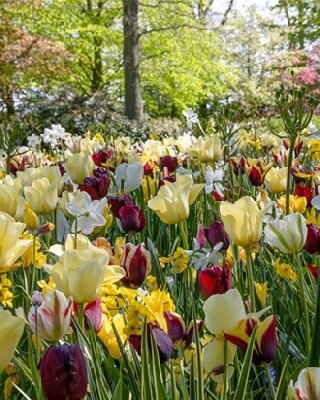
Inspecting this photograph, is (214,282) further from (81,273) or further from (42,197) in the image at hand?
(42,197)

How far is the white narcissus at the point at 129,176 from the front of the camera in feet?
7.50

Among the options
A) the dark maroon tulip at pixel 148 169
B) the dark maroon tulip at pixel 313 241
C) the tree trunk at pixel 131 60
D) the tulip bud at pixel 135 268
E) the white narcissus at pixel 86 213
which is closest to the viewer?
the tulip bud at pixel 135 268

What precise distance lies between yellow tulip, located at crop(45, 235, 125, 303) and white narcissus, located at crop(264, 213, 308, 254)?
402mm

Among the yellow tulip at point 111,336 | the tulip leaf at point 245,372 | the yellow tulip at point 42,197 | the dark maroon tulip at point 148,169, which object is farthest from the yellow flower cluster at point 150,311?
the dark maroon tulip at point 148,169

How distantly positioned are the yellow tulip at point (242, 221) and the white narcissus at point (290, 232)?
0.20ft

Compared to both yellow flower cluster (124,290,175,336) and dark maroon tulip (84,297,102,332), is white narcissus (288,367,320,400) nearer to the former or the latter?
yellow flower cluster (124,290,175,336)

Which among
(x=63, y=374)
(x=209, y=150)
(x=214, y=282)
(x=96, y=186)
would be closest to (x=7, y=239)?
(x=214, y=282)

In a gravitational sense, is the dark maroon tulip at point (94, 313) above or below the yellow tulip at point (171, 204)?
below

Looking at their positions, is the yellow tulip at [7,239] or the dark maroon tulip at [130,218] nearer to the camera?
the yellow tulip at [7,239]

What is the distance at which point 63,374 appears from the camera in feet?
2.51

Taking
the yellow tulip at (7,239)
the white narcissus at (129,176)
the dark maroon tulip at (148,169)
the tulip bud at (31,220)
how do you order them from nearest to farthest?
the yellow tulip at (7,239)
the tulip bud at (31,220)
the white narcissus at (129,176)
the dark maroon tulip at (148,169)

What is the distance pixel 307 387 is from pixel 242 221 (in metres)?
0.60

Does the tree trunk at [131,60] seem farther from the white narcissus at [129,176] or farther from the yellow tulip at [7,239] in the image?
the yellow tulip at [7,239]

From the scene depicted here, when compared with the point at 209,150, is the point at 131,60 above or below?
above
